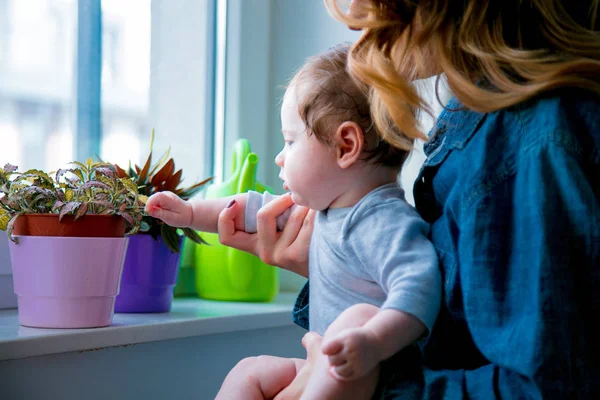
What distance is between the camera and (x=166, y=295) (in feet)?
4.16

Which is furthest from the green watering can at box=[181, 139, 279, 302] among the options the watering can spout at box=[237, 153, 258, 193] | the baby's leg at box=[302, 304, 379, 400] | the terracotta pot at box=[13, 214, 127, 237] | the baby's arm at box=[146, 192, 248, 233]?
the baby's leg at box=[302, 304, 379, 400]

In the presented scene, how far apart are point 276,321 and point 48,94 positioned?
0.63m

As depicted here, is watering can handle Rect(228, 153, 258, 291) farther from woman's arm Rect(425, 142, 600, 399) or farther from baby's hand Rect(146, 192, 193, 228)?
woman's arm Rect(425, 142, 600, 399)

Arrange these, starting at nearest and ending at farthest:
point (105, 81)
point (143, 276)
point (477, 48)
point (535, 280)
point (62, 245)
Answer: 1. point (535, 280)
2. point (477, 48)
3. point (62, 245)
4. point (143, 276)
5. point (105, 81)

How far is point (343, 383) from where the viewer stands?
2.34ft

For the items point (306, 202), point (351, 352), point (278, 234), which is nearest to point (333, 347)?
point (351, 352)

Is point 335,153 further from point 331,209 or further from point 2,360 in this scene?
point 2,360

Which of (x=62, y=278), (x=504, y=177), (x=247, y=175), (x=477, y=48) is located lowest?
(x=62, y=278)

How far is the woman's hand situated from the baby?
6cm

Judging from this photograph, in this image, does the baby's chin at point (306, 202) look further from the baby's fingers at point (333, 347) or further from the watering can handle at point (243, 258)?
the watering can handle at point (243, 258)

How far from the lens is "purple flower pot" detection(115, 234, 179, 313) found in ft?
4.02

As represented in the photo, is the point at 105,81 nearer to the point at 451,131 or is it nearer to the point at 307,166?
the point at 307,166

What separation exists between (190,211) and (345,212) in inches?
10.1

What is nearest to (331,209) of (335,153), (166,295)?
(335,153)
